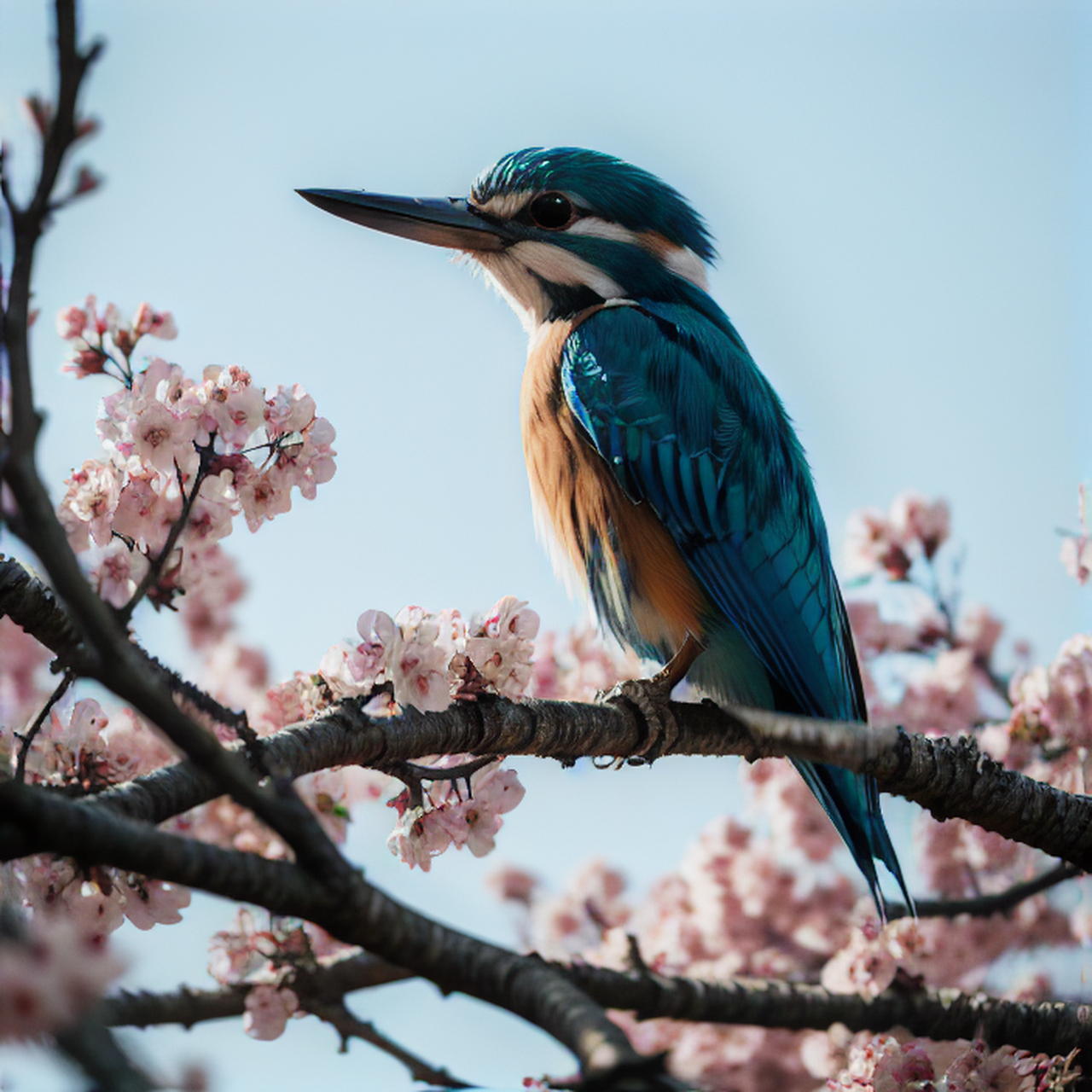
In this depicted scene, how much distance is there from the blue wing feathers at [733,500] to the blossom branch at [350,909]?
1659mm

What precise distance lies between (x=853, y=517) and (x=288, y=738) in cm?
387

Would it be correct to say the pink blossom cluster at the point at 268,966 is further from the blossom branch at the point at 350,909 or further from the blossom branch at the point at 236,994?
the blossom branch at the point at 350,909

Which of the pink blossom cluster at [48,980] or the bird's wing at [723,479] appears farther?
the bird's wing at [723,479]

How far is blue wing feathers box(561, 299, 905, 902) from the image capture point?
9.16ft

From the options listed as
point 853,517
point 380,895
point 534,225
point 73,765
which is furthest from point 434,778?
point 853,517

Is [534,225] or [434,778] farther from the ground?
[534,225]

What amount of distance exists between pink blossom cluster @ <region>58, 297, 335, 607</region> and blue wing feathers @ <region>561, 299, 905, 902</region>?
2.75 feet

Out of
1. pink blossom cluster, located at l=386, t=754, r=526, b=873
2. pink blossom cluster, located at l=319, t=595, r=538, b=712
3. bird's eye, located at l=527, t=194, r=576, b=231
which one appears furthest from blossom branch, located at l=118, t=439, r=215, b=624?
bird's eye, located at l=527, t=194, r=576, b=231

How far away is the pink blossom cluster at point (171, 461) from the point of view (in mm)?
2279

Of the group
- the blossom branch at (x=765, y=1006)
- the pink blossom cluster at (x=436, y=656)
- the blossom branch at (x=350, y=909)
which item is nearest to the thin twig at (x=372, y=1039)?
the blossom branch at (x=765, y=1006)

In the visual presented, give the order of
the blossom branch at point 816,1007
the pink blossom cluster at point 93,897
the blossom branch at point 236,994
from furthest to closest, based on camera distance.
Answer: the blossom branch at point 816,1007 < the blossom branch at point 236,994 < the pink blossom cluster at point 93,897

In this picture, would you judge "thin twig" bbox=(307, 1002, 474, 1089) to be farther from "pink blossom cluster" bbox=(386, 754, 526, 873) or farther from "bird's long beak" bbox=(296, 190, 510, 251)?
"bird's long beak" bbox=(296, 190, 510, 251)

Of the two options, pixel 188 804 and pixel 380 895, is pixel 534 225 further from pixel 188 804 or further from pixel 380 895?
pixel 380 895

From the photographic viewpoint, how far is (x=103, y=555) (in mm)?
2404
